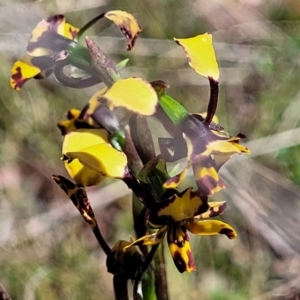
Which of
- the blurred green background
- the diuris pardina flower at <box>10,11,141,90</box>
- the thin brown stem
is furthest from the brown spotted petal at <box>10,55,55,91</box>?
the blurred green background

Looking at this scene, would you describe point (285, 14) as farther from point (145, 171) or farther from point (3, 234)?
point (145, 171)

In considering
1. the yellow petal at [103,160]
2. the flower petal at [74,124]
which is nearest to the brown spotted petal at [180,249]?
the yellow petal at [103,160]

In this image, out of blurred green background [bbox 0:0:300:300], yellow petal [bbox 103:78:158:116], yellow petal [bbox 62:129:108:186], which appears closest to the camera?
yellow petal [bbox 103:78:158:116]

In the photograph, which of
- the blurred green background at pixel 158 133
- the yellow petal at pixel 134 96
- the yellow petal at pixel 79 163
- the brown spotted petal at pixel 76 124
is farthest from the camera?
the blurred green background at pixel 158 133

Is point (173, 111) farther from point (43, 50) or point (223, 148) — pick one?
point (43, 50)

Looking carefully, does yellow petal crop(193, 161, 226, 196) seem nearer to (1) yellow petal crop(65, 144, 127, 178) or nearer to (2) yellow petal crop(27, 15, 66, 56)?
(1) yellow petal crop(65, 144, 127, 178)

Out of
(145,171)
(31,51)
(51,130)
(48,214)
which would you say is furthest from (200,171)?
(51,130)

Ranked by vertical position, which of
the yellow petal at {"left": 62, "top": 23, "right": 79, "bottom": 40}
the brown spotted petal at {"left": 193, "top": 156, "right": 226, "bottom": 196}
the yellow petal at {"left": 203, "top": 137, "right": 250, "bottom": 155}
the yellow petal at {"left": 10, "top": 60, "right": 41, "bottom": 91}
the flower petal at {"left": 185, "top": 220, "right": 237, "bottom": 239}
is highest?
the yellow petal at {"left": 62, "top": 23, "right": 79, "bottom": 40}

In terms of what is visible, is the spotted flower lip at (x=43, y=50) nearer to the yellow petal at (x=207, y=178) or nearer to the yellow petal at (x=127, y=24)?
the yellow petal at (x=127, y=24)
